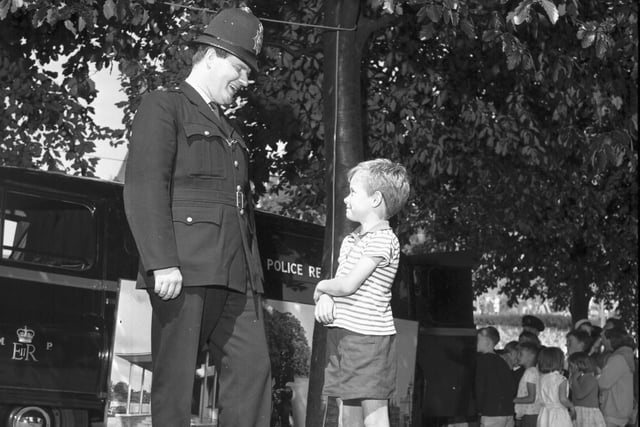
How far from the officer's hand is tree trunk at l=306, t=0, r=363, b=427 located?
3945 millimetres

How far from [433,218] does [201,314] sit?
68.2 ft

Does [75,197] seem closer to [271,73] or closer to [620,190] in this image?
[271,73]

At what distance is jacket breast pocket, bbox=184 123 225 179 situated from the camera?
4668mm

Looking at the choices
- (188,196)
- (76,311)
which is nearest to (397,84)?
(76,311)

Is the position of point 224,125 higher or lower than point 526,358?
higher

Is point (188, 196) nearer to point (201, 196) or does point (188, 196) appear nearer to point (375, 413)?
point (201, 196)

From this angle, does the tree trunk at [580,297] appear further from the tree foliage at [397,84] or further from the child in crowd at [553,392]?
the child in crowd at [553,392]

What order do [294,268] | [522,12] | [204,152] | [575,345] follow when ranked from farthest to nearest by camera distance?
[575,345]
[294,268]
[522,12]
[204,152]

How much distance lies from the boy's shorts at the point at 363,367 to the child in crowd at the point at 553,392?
22.0ft

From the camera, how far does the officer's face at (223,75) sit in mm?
4879

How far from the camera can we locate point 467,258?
12.1 m

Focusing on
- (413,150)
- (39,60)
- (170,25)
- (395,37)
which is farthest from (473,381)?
(39,60)

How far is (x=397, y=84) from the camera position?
42.3ft

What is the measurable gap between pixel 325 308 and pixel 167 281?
95 centimetres
